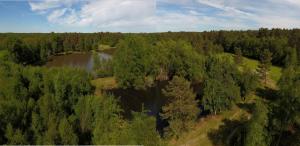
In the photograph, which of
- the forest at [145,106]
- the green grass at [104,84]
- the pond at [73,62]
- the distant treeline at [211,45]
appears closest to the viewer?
the forest at [145,106]

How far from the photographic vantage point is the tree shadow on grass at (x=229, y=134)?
29.2 metres

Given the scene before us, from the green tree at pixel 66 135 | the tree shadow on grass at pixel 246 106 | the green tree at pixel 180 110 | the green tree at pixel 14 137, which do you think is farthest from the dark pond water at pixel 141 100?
the green tree at pixel 14 137

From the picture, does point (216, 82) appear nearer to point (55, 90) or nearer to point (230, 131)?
point (230, 131)

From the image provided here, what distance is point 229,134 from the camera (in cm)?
3212

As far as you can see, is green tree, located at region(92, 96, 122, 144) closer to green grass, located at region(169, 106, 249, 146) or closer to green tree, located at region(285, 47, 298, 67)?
green grass, located at region(169, 106, 249, 146)

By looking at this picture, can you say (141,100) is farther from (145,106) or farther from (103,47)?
(103,47)

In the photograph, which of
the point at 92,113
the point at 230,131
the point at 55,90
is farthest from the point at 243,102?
the point at 55,90

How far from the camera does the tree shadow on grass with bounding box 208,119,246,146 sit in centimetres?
2921

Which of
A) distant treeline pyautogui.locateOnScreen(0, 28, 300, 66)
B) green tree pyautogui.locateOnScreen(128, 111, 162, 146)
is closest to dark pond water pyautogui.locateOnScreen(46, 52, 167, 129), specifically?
distant treeline pyautogui.locateOnScreen(0, 28, 300, 66)

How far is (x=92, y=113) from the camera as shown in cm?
2984

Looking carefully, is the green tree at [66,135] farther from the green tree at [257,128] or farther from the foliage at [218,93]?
the foliage at [218,93]

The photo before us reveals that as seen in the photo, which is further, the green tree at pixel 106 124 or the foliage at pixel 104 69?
the foliage at pixel 104 69

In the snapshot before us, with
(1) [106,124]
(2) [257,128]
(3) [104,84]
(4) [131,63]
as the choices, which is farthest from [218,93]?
(3) [104,84]

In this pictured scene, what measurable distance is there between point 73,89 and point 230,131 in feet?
69.3
